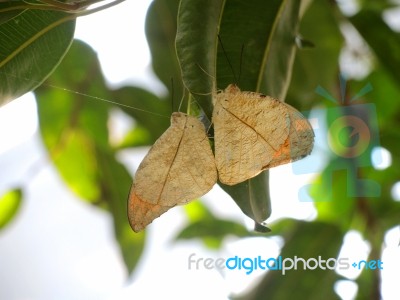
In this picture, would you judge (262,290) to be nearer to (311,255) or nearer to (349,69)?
(311,255)

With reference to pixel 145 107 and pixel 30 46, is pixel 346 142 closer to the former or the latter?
pixel 145 107

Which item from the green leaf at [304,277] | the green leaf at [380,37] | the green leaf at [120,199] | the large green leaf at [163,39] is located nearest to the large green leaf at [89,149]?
the green leaf at [120,199]

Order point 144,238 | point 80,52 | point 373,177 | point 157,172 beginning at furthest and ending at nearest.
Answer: point 144,238
point 373,177
point 80,52
point 157,172

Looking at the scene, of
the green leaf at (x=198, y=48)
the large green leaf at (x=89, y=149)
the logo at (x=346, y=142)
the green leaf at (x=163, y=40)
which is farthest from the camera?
the large green leaf at (x=89, y=149)

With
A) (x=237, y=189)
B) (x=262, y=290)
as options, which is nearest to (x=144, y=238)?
(x=262, y=290)

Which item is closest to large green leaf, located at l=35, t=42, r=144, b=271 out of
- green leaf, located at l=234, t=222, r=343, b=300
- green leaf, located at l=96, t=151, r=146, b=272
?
green leaf, located at l=96, t=151, r=146, b=272

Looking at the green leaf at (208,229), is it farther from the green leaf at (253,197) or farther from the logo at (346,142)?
the green leaf at (253,197)
